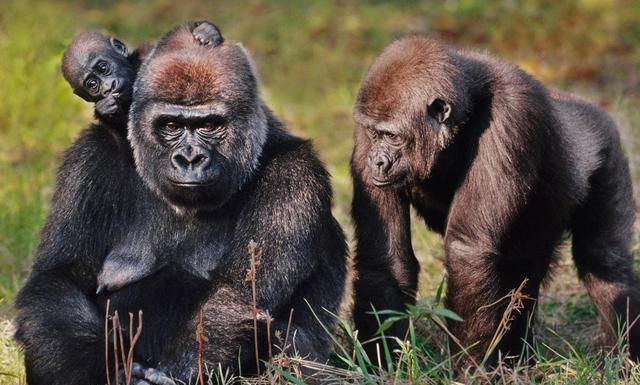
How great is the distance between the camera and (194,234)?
195 inches

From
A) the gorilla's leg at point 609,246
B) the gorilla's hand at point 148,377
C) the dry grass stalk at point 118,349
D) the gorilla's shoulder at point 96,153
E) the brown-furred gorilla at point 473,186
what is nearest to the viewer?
the dry grass stalk at point 118,349

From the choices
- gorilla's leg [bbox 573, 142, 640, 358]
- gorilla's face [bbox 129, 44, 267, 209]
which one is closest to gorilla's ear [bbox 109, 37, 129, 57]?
gorilla's face [bbox 129, 44, 267, 209]

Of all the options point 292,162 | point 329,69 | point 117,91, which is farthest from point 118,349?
point 329,69

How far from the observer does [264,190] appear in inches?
192

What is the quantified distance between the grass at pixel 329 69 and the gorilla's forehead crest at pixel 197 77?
4.62 ft

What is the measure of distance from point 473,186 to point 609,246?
1106mm

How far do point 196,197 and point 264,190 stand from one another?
1.06ft

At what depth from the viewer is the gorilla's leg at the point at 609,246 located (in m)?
Result: 5.74

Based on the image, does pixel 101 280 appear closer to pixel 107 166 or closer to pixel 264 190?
pixel 107 166

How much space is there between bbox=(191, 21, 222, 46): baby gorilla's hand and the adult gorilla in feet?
0.16

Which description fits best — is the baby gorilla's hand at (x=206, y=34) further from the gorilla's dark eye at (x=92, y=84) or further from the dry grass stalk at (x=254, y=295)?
the dry grass stalk at (x=254, y=295)

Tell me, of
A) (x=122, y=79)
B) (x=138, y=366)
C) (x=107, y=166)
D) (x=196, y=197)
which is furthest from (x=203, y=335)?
(x=122, y=79)

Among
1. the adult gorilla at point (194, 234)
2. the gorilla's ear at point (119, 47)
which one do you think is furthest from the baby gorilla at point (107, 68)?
the adult gorilla at point (194, 234)

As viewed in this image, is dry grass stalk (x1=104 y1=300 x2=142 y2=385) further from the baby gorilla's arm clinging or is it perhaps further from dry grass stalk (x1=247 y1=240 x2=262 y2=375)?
the baby gorilla's arm clinging
